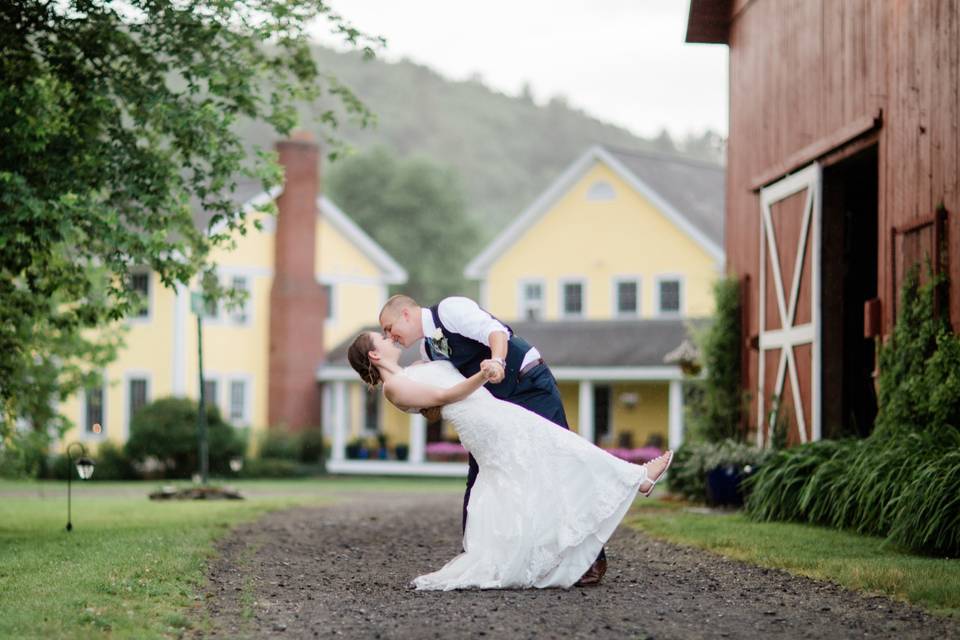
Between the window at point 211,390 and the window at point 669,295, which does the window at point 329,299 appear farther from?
the window at point 669,295

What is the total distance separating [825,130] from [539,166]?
3765 inches

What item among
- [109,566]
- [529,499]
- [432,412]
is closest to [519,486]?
[529,499]

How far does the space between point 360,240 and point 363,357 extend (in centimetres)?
3116

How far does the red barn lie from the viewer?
38.0 feet

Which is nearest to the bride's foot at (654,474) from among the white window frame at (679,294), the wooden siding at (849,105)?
the wooden siding at (849,105)

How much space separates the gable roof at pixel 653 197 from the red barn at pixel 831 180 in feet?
56.7

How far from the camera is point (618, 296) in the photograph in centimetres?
3662

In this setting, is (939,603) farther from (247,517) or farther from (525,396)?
(247,517)

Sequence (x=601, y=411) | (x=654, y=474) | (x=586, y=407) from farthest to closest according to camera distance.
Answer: (x=601, y=411)
(x=586, y=407)
(x=654, y=474)

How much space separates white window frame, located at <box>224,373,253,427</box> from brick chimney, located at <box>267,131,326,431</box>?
1.71 ft

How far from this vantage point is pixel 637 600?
25.7ft

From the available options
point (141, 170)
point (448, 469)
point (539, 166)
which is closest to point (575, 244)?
point (448, 469)

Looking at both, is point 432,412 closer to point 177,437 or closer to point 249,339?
point 177,437

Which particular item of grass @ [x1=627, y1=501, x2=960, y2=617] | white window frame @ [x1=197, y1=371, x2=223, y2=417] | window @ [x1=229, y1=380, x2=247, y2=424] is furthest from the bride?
window @ [x1=229, y1=380, x2=247, y2=424]
